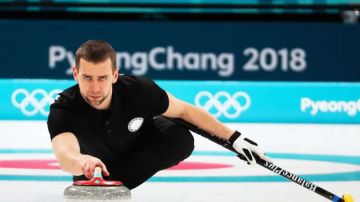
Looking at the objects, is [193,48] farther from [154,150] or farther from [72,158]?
[72,158]

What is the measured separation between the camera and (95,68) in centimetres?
364

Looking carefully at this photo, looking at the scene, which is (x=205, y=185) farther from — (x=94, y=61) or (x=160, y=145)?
(x=94, y=61)

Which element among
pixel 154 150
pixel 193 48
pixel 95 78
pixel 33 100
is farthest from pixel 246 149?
pixel 193 48

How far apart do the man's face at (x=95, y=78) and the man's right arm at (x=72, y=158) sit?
212 mm

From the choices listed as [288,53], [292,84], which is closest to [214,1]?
[288,53]

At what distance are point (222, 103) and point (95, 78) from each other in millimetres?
4979

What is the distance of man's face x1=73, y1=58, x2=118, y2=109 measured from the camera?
3.64m

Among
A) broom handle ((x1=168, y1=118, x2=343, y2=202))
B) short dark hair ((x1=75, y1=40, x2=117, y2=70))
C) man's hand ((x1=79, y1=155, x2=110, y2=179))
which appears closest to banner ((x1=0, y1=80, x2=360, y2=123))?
broom handle ((x1=168, y1=118, x2=343, y2=202))

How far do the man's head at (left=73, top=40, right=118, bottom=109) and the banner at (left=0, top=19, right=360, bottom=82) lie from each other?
5.72 meters

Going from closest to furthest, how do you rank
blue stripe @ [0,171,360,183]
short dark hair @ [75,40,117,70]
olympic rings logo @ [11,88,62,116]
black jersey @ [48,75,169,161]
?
short dark hair @ [75,40,117,70]
black jersey @ [48,75,169,161]
blue stripe @ [0,171,360,183]
olympic rings logo @ [11,88,62,116]

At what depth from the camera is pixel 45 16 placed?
9695mm

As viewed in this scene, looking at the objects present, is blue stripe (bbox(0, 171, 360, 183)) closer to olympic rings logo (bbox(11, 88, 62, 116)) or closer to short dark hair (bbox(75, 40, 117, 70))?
short dark hair (bbox(75, 40, 117, 70))

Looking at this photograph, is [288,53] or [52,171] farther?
[288,53]

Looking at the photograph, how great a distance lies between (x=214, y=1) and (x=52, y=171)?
4.55m
